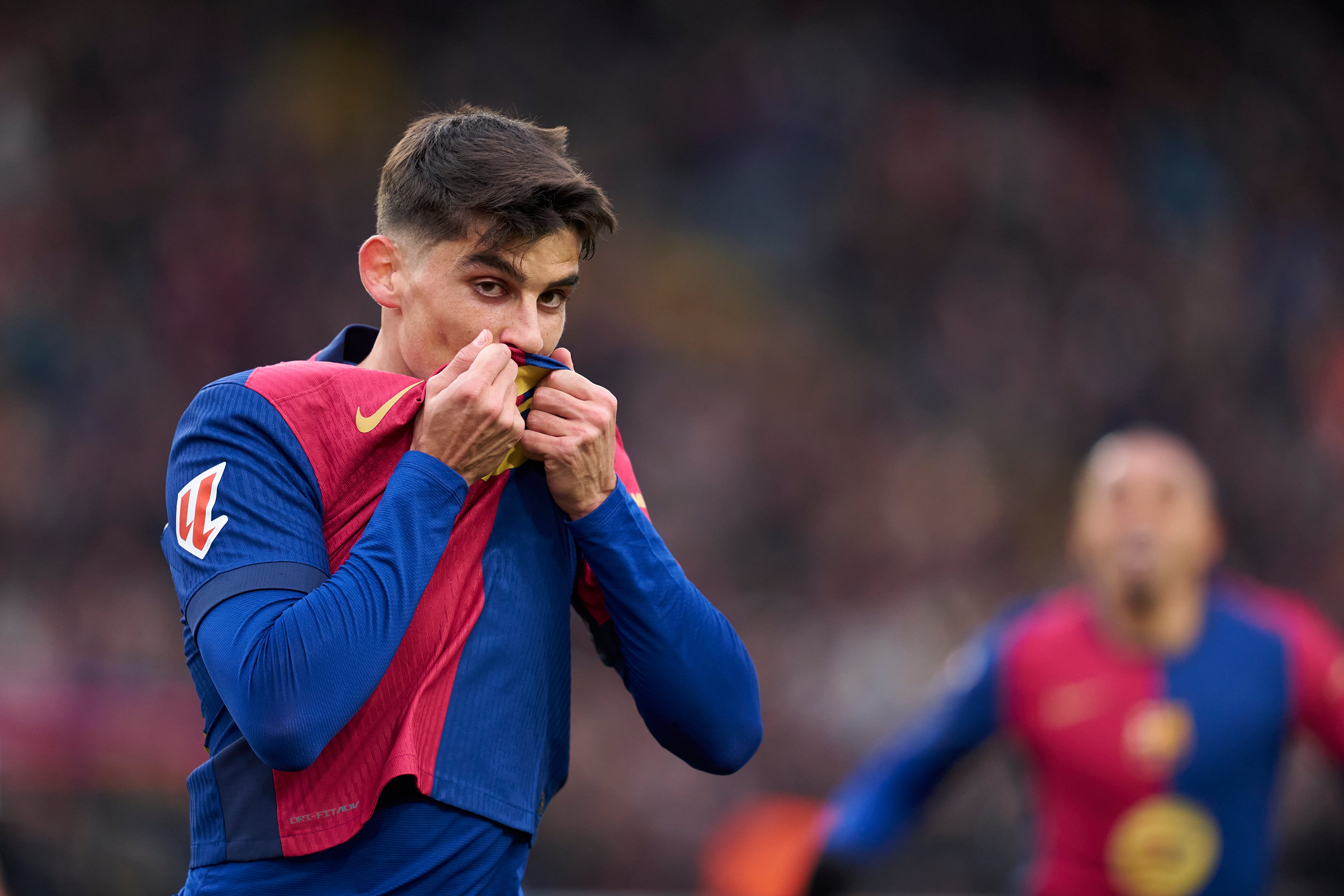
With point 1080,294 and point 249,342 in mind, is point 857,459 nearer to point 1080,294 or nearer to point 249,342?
point 1080,294

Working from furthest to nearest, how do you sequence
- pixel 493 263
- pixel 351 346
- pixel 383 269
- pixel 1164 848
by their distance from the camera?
pixel 1164 848
pixel 351 346
pixel 383 269
pixel 493 263

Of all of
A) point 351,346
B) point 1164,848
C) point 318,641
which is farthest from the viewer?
point 1164,848

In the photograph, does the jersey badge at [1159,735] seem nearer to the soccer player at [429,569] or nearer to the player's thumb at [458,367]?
the soccer player at [429,569]

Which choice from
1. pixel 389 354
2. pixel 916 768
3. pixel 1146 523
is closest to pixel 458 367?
pixel 389 354

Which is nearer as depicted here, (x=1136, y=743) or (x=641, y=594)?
(x=641, y=594)

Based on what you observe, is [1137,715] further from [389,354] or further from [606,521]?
[389,354]

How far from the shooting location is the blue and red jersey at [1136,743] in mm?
3760

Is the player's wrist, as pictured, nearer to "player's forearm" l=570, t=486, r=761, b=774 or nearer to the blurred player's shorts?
"player's forearm" l=570, t=486, r=761, b=774

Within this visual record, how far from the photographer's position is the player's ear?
165 cm

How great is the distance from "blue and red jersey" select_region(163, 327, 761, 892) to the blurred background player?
252cm

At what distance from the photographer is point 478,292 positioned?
5.20ft

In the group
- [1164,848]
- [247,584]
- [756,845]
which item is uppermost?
[247,584]

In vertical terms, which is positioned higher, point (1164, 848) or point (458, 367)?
point (458, 367)

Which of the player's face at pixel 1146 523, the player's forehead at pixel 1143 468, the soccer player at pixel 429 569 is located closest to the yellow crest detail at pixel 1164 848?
the player's face at pixel 1146 523
